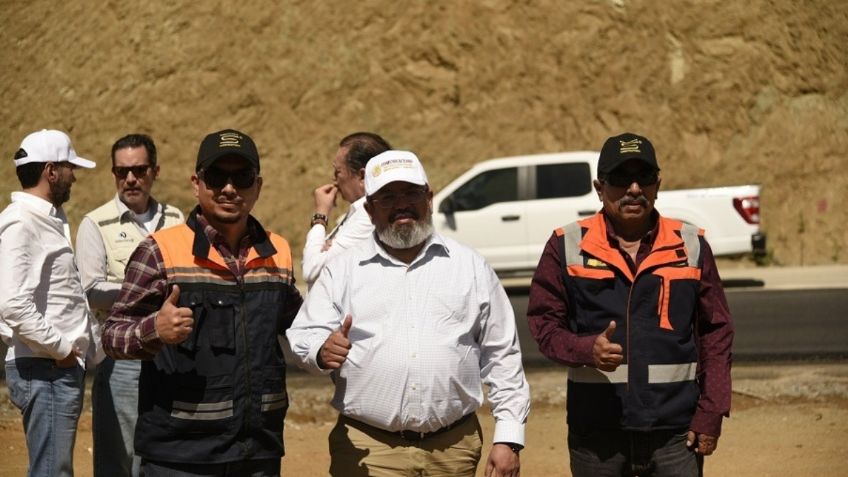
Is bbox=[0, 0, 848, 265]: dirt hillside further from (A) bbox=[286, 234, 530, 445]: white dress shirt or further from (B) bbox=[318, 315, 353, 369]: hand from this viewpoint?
(B) bbox=[318, 315, 353, 369]: hand

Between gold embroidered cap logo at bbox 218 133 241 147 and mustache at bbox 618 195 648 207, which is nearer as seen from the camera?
gold embroidered cap logo at bbox 218 133 241 147

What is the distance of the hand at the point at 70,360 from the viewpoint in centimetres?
552

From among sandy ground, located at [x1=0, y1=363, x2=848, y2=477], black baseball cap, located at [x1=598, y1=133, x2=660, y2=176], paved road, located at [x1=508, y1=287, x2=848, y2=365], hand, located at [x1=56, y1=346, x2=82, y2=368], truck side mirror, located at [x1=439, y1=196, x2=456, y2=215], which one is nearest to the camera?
black baseball cap, located at [x1=598, y1=133, x2=660, y2=176]

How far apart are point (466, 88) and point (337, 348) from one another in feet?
76.6

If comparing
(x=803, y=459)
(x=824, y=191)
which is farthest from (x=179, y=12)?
(x=803, y=459)

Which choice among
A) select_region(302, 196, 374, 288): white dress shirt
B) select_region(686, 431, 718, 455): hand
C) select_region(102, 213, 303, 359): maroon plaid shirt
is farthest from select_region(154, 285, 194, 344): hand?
select_region(686, 431, 718, 455): hand

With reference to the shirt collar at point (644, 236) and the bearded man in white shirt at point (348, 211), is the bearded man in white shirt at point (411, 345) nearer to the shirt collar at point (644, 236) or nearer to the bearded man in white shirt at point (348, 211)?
the shirt collar at point (644, 236)

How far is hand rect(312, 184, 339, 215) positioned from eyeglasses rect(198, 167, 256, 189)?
1480mm

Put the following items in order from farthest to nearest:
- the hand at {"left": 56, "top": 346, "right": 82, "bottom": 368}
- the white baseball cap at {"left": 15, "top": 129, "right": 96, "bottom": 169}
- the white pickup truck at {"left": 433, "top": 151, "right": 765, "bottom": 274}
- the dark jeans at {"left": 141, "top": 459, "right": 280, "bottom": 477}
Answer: the white pickup truck at {"left": 433, "top": 151, "right": 765, "bottom": 274}, the white baseball cap at {"left": 15, "top": 129, "right": 96, "bottom": 169}, the hand at {"left": 56, "top": 346, "right": 82, "bottom": 368}, the dark jeans at {"left": 141, "top": 459, "right": 280, "bottom": 477}

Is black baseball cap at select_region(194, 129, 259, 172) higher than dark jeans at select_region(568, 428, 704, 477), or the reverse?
black baseball cap at select_region(194, 129, 259, 172)

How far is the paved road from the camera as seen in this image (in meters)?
12.3

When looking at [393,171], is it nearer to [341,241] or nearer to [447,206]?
[341,241]

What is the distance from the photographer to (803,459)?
8.33m

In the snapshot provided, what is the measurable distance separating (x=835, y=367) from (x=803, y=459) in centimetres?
297
